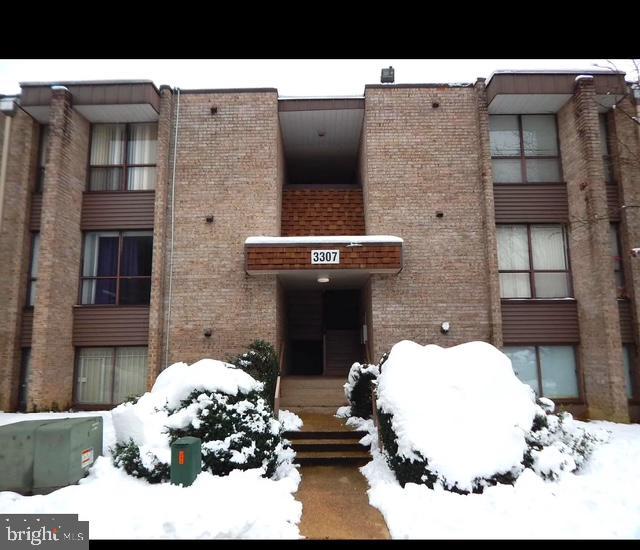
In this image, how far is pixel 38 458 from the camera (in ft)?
19.5

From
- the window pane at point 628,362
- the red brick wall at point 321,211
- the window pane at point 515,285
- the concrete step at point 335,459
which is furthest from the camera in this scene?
the red brick wall at point 321,211

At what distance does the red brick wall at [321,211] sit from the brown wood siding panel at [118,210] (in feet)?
13.0

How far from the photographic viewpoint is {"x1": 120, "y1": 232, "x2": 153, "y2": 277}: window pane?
467 inches

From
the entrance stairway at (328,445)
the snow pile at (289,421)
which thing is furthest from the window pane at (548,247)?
the snow pile at (289,421)

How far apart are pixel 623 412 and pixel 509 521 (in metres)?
7.26

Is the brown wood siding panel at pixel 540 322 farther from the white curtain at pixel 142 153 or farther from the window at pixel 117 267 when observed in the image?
the white curtain at pixel 142 153

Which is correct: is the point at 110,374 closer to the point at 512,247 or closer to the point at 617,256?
the point at 512,247

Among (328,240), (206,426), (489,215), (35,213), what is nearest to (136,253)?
(35,213)

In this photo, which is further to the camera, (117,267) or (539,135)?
(539,135)

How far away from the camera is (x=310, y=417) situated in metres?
9.68

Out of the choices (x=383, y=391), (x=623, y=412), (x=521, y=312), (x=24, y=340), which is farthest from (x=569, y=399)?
(x=24, y=340)

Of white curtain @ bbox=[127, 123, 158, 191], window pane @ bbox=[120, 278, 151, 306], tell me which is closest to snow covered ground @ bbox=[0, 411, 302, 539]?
window pane @ bbox=[120, 278, 151, 306]

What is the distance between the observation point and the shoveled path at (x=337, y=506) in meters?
5.19

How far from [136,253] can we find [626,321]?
45.3ft
